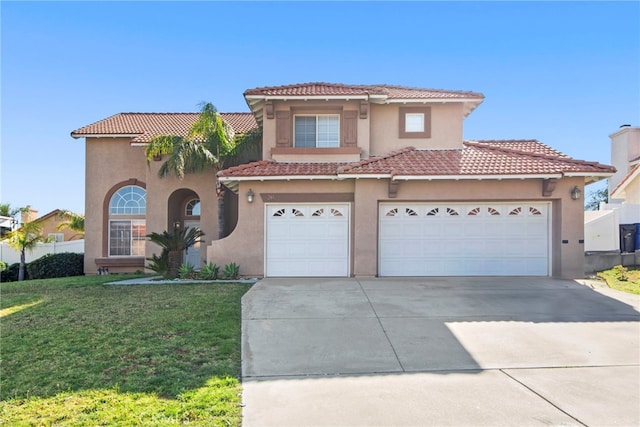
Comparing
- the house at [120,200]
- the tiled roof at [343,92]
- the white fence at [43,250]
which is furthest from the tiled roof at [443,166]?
the white fence at [43,250]

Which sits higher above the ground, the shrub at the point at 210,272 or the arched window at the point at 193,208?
the arched window at the point at 193,208

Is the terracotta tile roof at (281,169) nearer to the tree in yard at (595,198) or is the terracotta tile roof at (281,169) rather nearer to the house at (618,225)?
the house at (618,225)

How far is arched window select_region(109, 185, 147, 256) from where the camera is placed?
18.9m

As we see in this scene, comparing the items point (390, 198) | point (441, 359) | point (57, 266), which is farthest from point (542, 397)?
point (57, 266)

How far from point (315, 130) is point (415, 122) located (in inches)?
156

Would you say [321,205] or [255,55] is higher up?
[255,55]

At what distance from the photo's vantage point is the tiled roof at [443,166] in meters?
12.3

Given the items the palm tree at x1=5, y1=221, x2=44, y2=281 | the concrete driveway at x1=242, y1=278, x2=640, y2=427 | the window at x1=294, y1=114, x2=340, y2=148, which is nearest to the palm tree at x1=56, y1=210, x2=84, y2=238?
the palm tree at x1=5, y1=221, x2=44, y2=281

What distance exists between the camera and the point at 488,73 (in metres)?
17.0

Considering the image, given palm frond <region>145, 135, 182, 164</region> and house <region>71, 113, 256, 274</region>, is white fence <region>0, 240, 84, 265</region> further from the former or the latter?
palm frond <region>145, 135, 182, 164</region>

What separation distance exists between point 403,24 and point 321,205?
7018 mm

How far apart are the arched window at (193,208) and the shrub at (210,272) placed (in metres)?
6.95

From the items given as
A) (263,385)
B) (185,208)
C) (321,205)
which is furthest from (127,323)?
(185,208)

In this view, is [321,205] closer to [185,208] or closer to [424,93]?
[424,93]
